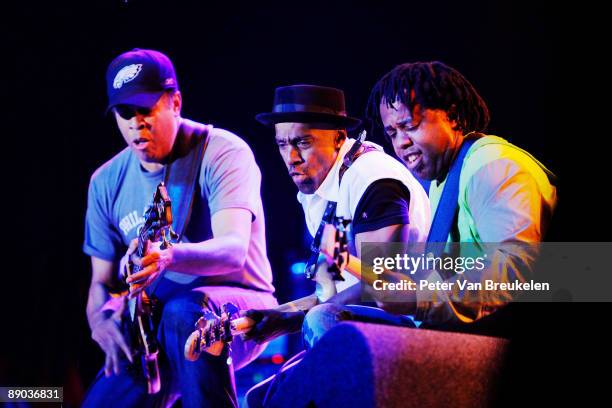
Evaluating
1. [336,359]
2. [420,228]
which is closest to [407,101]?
[420,228]

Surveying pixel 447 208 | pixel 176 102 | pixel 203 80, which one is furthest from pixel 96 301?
pixel 447 208

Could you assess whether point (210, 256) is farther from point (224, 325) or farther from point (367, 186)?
point (367, 186)

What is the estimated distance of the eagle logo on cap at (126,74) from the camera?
3273 mm

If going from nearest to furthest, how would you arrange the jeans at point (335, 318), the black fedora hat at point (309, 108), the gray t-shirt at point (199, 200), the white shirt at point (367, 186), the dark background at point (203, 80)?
the jeans at point (335, 318)
the white shirt at point (367, 186)
the black fedora hat at point (309, 108)
the gray t-shirt at point (199, 200)
the dark background at point (203, 80)

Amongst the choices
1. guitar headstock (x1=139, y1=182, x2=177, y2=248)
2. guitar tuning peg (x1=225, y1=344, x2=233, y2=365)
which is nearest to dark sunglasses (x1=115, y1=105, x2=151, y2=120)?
guitar headstock (x1=139, y1=182, x2=177, y2=248)

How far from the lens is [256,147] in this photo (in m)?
3.73

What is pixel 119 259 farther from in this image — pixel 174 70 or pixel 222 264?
pixel 174 70

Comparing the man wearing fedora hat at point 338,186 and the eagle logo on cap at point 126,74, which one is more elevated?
the eagle logo on cap at point 126,74

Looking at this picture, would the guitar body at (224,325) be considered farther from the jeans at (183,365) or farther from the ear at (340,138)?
the ear at (340,138)

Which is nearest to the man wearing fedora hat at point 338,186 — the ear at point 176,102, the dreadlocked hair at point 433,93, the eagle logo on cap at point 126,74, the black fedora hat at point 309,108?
the black fedora hat at point 309,108

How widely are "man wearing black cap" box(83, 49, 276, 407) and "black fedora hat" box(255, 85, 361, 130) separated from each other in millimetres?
335

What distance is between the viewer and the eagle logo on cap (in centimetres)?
327

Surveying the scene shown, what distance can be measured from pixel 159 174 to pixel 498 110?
1.82m

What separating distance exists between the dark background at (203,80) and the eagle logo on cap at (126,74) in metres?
0.49
